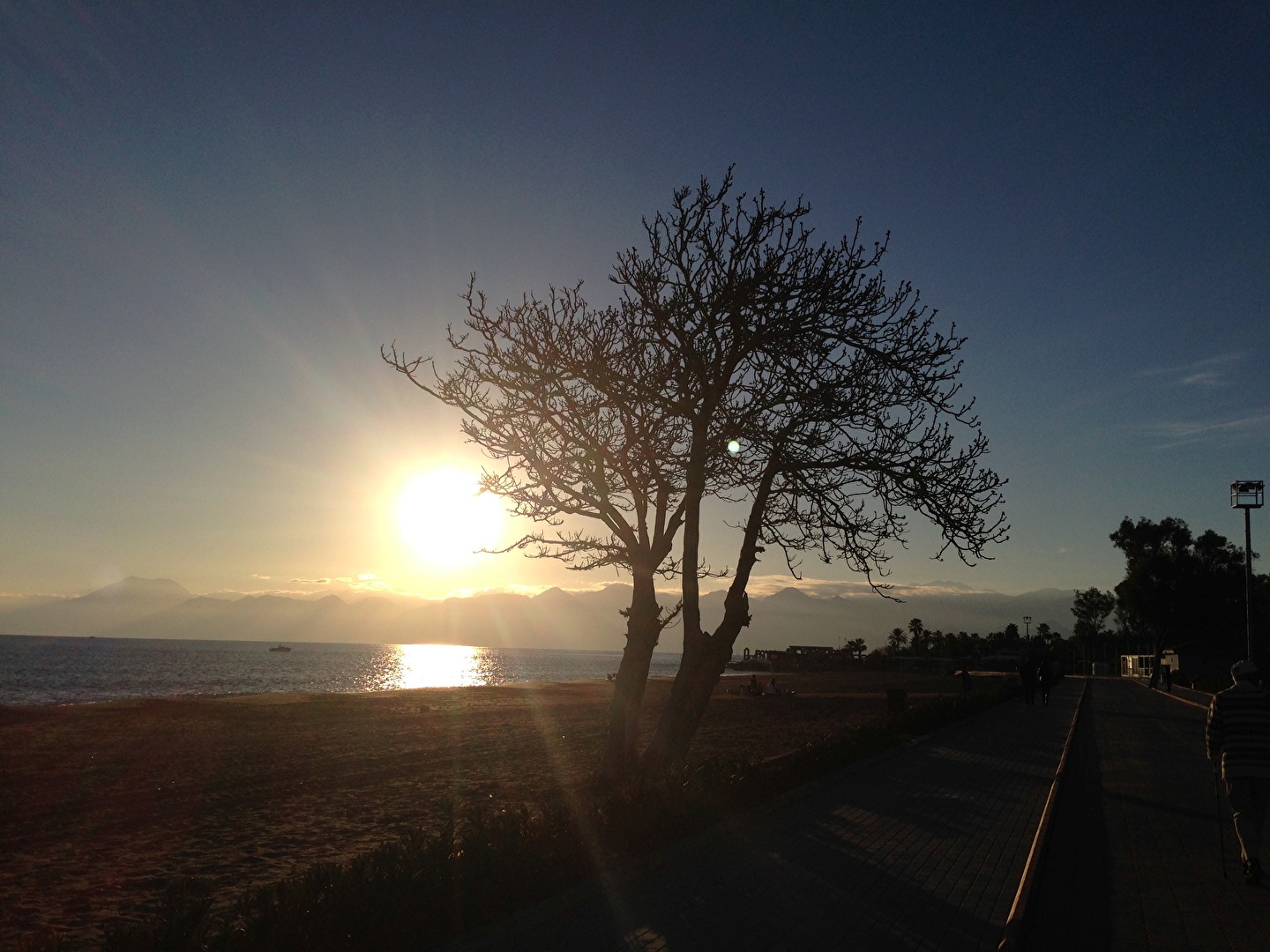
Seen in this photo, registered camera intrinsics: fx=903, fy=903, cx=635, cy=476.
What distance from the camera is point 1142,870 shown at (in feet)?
27.0

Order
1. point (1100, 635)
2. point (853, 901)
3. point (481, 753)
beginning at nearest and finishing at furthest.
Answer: point (853, 901) < point (481, 753) < point (1100, 635)

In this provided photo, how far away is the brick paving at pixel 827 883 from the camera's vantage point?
584 centimetres

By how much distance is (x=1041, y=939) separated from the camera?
6.33 m

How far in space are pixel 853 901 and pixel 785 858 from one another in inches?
51.8

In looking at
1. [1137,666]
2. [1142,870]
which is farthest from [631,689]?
[1137,666]

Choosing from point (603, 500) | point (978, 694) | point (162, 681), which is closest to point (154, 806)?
point (603, 500)

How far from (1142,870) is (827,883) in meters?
3.29

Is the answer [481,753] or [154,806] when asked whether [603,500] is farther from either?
[481,753]

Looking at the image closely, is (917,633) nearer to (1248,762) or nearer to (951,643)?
(951,643)

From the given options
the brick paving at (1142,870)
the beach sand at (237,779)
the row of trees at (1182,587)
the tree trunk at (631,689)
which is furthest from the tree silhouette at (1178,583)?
the tree trunk at (631,689)

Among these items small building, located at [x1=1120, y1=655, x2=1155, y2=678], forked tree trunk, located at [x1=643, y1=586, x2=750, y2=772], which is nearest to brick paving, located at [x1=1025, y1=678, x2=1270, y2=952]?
forked tree trunk, located at [x1=643, y1=586, x2=750, y2=772]

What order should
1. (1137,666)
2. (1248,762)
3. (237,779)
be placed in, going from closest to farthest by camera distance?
(1248,762), (237,779), (1137,666)

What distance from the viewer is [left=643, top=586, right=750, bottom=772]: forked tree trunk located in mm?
10867

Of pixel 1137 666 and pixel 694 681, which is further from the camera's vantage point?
pixel 1137 666
